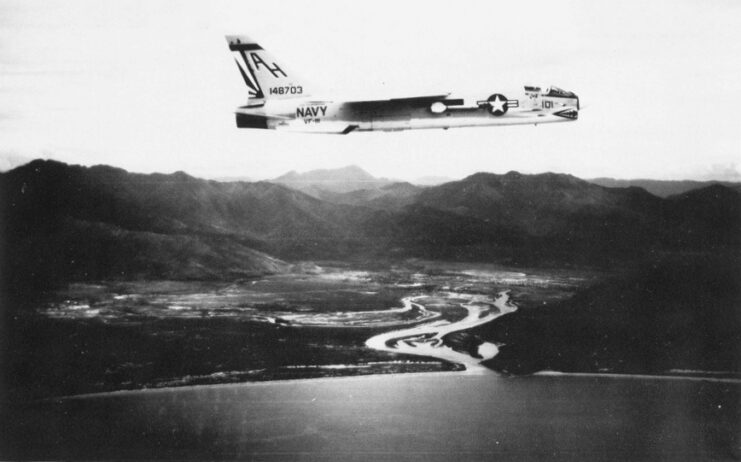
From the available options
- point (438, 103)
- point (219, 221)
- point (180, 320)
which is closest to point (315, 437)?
point (180, 320)

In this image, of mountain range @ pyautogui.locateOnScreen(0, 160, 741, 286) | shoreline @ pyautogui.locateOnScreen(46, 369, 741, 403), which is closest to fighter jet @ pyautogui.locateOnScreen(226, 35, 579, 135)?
mountain range @ pyautogui.locateOnScreen(0, 160, 741, 286)

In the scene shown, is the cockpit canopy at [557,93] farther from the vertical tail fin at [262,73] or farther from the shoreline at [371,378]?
the shoreline at [371,378]

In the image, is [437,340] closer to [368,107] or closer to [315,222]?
[315,222]

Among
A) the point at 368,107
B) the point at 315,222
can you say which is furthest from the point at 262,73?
the point at 315,222

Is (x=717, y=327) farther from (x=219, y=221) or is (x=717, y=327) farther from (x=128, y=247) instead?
(x=128, y=247)

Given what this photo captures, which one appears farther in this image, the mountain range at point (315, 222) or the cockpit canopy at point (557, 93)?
the mountain range at point (315, 222)

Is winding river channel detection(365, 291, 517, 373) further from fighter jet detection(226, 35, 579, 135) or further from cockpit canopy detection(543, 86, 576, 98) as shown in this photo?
cockpit canopy detection(543, 86, 576, 98)

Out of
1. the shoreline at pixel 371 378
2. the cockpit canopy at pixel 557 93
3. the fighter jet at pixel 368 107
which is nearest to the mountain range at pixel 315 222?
the fighter jet at pixel 368 107
